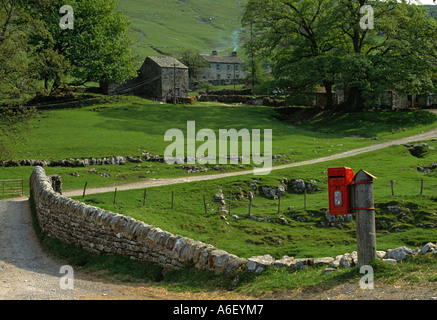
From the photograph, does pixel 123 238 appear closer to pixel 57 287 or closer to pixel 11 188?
pixel 57 287

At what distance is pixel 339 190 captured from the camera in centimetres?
1048

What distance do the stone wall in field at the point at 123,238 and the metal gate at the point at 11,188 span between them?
1277 cm

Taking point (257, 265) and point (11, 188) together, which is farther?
point (11, 188)

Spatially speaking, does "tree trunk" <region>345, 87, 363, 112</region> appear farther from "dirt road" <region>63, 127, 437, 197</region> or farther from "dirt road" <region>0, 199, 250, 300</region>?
"dirt road" <region>0, 199, 250, 300</region>

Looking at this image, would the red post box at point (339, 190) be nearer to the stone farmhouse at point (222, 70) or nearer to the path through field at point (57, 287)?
the path through field at point (57, 287)

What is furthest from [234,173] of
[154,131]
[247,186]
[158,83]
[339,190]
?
[158,83]

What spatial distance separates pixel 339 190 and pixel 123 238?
700cm

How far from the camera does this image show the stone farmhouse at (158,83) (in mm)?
72188

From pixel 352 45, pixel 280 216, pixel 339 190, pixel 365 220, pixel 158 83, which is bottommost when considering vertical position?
pixel 280 216

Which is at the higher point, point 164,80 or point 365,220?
point 164,80

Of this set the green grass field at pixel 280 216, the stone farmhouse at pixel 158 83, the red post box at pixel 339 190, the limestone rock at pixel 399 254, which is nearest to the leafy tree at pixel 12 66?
the green grass field at pixel 280 216

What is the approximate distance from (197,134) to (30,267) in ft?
115

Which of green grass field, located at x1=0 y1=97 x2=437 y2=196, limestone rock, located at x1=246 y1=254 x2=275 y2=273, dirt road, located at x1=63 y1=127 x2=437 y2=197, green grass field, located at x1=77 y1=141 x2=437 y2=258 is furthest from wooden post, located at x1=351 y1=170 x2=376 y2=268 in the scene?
green grass field, located at x1=0 y1=97 x2=437 y2=196
